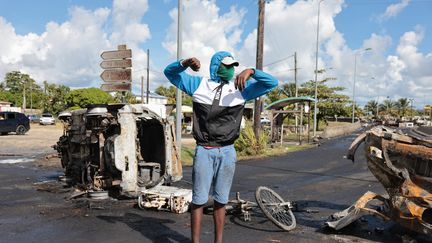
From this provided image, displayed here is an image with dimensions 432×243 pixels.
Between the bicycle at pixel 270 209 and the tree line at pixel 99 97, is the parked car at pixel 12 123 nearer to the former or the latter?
the tree line at pixel 99 97

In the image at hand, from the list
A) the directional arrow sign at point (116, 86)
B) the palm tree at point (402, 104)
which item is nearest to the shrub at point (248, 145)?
the directional arrow sign at point (116, 86)

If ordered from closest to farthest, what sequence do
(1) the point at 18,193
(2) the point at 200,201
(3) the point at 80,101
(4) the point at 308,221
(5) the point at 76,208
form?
(2) the point at 200,201 < (4) the point at 308,221 < (5) the point at 76,208 < (1) the point at 18,193 < (3) the point at 80,101

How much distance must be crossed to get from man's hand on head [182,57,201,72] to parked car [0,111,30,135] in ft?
96.4

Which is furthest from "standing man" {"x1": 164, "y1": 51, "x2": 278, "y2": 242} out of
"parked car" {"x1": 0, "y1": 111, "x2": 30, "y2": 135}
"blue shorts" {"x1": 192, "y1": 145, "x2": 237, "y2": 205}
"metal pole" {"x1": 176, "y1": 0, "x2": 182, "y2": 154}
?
"parked car" {"x1": 0, "y1": 111, "x2": 30, "y2": 135}

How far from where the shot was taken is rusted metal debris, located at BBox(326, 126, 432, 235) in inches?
181

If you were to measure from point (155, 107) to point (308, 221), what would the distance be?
3.41 metres

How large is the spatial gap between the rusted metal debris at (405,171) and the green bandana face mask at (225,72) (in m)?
1.89

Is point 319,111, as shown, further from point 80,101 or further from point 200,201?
point 200,201

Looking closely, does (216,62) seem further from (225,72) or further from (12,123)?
(12,123)

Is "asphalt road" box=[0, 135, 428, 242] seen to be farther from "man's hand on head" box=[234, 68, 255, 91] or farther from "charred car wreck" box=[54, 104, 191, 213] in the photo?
"man's hand on head" box=[234, 68, 255, 91]

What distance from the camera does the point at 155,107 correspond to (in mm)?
7676

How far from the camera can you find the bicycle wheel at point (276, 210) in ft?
17.7

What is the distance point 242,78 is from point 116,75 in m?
6.35

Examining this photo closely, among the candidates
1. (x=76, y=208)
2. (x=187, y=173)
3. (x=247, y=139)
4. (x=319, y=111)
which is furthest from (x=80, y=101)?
(x=76, y=208)
